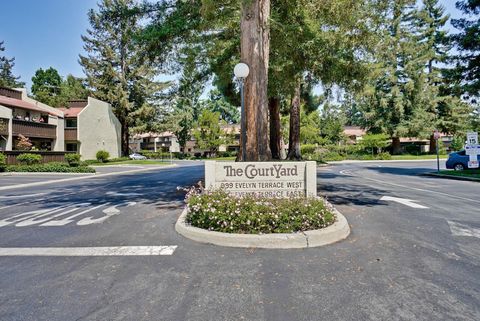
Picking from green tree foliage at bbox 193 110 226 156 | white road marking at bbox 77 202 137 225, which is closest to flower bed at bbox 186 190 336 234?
white road marking at bbox 77 202 137 225

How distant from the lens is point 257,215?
5445 mm

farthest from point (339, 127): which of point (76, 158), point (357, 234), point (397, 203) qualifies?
point (357, 234)

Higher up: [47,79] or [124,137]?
[47,79]

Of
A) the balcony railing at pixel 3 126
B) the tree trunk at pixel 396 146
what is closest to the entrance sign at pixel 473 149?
the balcony railing at pixel 3 126

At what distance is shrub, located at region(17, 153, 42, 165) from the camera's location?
23.2 meters

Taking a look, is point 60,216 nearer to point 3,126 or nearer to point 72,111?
point 3,126

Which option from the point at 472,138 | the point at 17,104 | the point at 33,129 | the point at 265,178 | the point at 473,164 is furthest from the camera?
the point at 33,129

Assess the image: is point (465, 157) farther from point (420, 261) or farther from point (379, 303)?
point (379, 303)

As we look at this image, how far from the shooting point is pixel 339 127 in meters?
55.5

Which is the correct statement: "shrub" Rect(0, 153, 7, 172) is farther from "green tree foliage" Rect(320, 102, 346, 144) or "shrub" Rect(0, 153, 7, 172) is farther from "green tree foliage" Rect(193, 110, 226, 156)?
"green tree foliage" Rect(320, 102, 346, 144)

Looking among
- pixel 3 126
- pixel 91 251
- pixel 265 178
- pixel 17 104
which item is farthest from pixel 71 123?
pixel 91 251

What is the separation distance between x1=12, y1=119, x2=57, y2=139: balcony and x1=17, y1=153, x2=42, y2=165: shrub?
7.42 m

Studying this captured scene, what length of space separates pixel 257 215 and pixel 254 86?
4.67 m

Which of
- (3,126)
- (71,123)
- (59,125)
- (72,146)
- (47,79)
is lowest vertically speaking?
(72,146)
